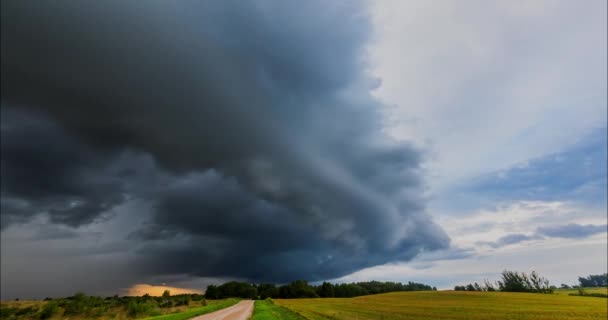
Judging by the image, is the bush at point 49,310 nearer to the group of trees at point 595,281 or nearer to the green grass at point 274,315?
the green grass at point 274,315

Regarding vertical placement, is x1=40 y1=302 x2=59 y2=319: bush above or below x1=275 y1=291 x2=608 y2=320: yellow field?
above

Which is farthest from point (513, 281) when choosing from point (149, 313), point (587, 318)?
point (149, 313)

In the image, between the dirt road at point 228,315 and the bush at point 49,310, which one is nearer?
the dirt road at point 228,315

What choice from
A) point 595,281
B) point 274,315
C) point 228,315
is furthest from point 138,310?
point 595,281

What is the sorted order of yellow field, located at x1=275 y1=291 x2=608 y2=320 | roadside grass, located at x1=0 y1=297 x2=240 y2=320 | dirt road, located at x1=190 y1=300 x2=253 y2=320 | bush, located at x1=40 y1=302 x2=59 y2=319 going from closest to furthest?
1. dirt road, located at x1=190 y1=300 x2=253 y2=320
2. yellow field, located at x1=275 y1=291 x2=608 y2=320
3. roadside grass, located at x1=0 y1=297 x2=240 y2=320
4. bush, located at x1=40 y1=302 x2=59 y2=319

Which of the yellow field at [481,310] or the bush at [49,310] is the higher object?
the bush at [49,310]

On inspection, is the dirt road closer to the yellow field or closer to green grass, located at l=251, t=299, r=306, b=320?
green grass, located at l=251, t=299, r=306, b=320

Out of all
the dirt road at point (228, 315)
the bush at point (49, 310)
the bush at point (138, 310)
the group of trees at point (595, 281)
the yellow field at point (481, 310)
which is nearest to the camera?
the dirt road at point (228, 315)

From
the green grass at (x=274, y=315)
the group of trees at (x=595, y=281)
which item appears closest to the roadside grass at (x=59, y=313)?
the green grass at (x=274, y=315)

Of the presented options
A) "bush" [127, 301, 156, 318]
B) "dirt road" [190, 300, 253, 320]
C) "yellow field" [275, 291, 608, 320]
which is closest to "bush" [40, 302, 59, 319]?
"bush" [127, 301, 156, 318]

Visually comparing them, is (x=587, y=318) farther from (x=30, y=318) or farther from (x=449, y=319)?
(x=30, y=318)

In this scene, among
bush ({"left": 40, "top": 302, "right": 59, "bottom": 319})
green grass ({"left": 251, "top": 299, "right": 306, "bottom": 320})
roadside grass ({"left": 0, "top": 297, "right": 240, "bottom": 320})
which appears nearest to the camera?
green grass ({"left": 251, "top": 299, "right": 306, "bottom": 320})

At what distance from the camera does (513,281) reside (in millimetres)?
120375

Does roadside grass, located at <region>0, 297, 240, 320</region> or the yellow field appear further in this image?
roadside grass, located at <region>0, 297, 240, 320</region>
